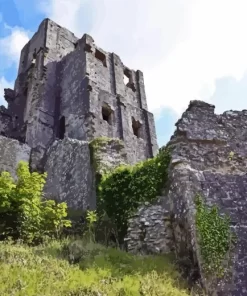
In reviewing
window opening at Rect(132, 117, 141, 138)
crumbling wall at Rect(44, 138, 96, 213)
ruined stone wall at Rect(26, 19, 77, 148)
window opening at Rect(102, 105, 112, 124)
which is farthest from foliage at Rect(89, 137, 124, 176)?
window opening at Rect(132, 117, 141, 138)

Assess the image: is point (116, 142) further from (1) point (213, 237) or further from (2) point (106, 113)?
(2) point (106, 113)

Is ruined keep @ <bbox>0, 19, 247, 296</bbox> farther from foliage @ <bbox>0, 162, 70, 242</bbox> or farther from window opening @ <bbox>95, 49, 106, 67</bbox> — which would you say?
foliage @ <bbox>0, 162, 70, 242</bbox>

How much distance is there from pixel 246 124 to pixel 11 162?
979cm

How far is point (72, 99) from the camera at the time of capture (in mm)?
24156

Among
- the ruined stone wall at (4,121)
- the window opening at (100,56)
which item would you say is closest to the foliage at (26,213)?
the ruined stone wall at (4,121)

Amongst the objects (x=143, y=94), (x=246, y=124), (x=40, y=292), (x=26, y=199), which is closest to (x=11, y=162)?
(x=26, y=199)

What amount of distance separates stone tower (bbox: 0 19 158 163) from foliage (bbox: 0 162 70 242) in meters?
11.1

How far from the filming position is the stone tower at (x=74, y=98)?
22672mm

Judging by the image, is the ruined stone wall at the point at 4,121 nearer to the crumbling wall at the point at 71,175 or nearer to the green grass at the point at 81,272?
the crumbling wall at the point at 71,175

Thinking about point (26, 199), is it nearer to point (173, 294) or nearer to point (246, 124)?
point (173, 294)

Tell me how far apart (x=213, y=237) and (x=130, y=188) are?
3303mm

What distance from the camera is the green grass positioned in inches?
250

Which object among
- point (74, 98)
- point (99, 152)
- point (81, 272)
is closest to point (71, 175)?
point (99, 152)

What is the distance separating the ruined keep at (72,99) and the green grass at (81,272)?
367 inches
